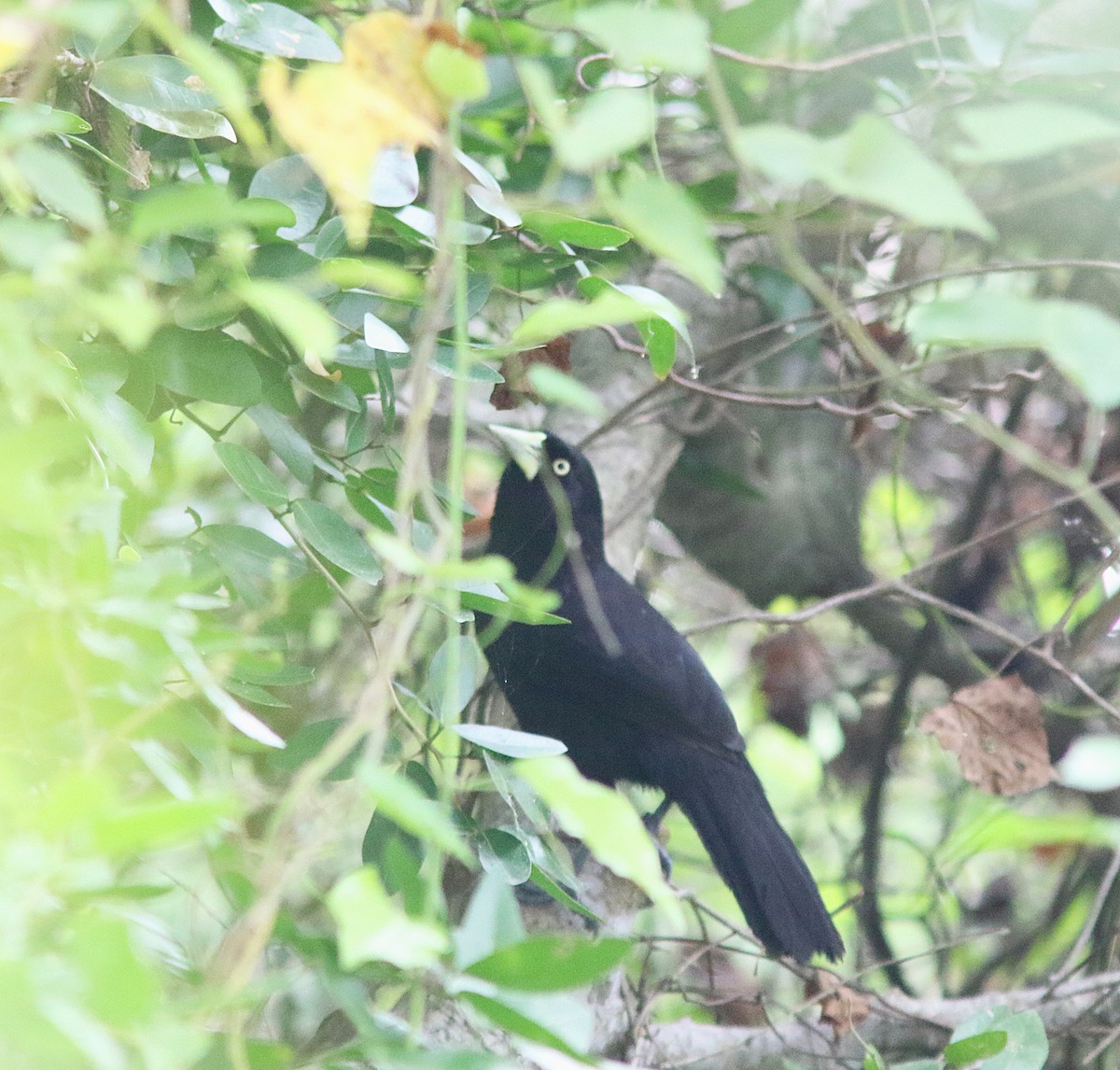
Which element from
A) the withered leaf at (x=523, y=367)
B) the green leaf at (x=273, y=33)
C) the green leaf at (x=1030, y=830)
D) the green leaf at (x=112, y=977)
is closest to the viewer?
the green leaf at (x=112, y=977)

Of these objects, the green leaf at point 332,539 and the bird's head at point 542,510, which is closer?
the green leaf at point 332,539

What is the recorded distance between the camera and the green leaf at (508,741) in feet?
3.90

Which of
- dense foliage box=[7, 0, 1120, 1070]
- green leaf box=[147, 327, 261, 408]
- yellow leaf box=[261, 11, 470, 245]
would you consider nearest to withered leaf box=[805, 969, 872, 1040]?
dense foliage box=[7, 0, 1120, 1070]

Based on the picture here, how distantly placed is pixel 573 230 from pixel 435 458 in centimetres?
113

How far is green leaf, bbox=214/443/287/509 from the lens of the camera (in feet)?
4.36

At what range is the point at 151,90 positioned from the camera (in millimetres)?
1354

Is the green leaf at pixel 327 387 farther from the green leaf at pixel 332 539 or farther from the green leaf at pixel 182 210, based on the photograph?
the green leaf at pixel 182 210

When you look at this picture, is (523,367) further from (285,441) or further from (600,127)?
(600,127)

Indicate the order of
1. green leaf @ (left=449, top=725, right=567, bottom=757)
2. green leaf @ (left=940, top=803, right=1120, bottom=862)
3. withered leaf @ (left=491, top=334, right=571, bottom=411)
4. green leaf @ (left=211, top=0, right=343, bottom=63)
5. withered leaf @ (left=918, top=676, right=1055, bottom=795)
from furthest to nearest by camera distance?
green leaf @ (left=940, top=803, right=1120, bottom=862)
withered leaf @ (left=918, top=676, right=1055, bottom=795)
withered leaf @ (left=491, top=334, right=571, bottom=411)
green leaf @ (left=211, top=0, right=343, bottom=63)
green leaf @ (left=449, top=725, right=567, bottom=757)

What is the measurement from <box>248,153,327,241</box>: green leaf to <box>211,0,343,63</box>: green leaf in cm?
12

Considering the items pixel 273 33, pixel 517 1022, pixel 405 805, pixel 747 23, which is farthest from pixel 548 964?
pixel 747 23

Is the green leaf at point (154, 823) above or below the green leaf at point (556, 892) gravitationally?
above

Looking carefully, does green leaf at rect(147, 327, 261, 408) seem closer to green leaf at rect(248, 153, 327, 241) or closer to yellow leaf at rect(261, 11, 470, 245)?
green leaf at rect(248, 153, 327, 241)

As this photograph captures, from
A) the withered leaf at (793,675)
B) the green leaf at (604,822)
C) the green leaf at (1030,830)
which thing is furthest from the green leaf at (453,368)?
the withered leaf at (793,675)
